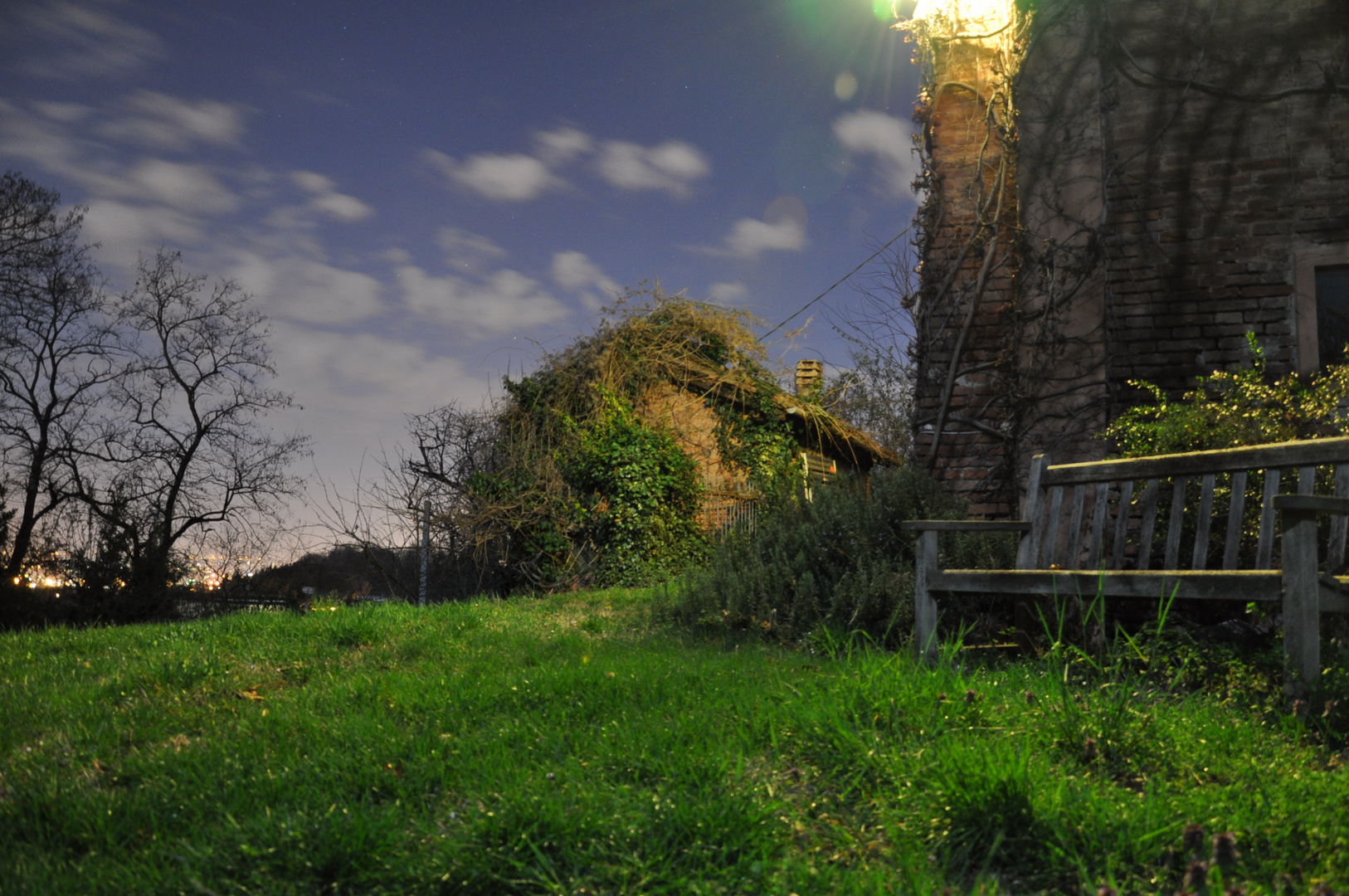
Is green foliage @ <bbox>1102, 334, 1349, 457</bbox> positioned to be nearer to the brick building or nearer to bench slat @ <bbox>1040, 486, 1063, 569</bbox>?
the brick building

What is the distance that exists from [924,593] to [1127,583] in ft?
3.01

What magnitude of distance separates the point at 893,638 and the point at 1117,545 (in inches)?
59.0

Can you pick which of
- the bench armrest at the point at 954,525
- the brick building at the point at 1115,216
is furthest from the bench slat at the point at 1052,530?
the brick building at the point at 1115,216

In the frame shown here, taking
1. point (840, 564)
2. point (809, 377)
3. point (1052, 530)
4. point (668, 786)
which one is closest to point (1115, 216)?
point (840, 564)

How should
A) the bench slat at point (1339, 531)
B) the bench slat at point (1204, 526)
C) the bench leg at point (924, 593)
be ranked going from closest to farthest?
the bench slat at point (1339, 531)
the bench slat at point (1204, 526)
the bench leg at point (924, 593)

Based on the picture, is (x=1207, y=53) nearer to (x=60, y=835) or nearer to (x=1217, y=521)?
(x=1217, y=521)

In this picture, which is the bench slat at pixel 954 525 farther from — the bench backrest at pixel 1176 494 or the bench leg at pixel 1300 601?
the bench leg at pixel 1300 601

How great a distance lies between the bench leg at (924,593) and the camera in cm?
391

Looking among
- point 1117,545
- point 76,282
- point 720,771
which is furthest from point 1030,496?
point 76,282

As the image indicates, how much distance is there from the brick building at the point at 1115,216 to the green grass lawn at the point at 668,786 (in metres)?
3.89

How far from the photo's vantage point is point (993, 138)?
7367 mm

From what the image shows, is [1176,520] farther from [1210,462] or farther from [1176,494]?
[1210,462]

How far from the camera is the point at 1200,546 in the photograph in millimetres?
3551

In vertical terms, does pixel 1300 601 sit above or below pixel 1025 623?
above
